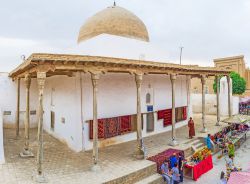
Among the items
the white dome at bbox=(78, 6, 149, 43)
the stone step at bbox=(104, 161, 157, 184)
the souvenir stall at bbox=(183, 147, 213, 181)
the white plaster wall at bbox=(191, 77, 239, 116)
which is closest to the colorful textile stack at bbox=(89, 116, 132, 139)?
the stone step at bbox=(104, 161, 157, 184)

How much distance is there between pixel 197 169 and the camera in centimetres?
984

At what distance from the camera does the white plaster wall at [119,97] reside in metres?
11.0

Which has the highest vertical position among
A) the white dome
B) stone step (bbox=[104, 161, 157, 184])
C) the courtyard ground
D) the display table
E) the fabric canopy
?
the white dome

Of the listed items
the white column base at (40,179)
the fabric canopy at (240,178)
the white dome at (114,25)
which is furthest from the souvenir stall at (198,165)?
the white dome at (114,25)

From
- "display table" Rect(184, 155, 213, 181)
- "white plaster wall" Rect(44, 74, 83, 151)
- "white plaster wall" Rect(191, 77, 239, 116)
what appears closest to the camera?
"display table" Rect(184, 155, 213, 181)

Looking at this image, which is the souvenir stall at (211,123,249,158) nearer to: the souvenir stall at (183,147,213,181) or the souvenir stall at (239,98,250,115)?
the souvenir stall at (183,147,213,181)

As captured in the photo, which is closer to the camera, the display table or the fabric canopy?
the fabric canopy

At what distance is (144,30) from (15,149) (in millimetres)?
10714

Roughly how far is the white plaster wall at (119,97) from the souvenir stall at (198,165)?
3654mm

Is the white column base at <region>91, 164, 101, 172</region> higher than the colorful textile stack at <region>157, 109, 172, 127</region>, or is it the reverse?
the colorful textile stack at <region>157, 109, 172, 127</region>

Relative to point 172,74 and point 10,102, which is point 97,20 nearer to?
point 172,74

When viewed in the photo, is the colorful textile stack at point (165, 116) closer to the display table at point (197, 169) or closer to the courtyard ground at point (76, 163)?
the courtyard ground at point (76, 163)

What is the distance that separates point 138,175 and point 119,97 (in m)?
4.59

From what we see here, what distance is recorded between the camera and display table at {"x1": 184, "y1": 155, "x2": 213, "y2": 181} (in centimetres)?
965
